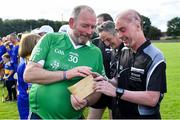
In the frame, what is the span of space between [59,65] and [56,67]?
0.04m

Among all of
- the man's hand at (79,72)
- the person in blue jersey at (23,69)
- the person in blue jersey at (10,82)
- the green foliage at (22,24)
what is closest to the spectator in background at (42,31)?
the person in blue jersey at (23,69)

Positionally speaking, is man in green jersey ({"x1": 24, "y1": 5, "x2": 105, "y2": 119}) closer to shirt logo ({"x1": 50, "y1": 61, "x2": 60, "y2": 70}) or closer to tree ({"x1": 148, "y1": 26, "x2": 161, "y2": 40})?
shirt logo ({"x1": 50, "y1": 61, "x2": 60, "y2": 70})

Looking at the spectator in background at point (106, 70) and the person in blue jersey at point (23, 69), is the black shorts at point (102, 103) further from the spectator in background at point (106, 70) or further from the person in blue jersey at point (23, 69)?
the person in blue jersey at point (23, 69)

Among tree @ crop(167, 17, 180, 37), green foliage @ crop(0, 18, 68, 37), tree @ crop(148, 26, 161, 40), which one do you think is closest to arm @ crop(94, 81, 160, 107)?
green foliage @ crop(0, 18, 68, 37)

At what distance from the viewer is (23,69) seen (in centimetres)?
599

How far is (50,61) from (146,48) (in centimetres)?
102

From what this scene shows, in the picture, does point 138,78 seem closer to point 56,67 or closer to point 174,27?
point 56,67

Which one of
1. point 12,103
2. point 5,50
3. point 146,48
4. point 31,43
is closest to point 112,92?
point 146,48

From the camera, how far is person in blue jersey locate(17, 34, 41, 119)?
5.72m

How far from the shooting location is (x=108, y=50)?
7.43 metres

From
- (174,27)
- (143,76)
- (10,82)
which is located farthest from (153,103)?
(174,27)

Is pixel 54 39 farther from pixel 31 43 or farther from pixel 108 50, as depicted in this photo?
pixel 108 50

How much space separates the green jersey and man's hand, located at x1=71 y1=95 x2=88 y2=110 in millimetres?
139

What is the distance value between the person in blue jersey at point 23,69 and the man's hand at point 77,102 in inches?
71.7
